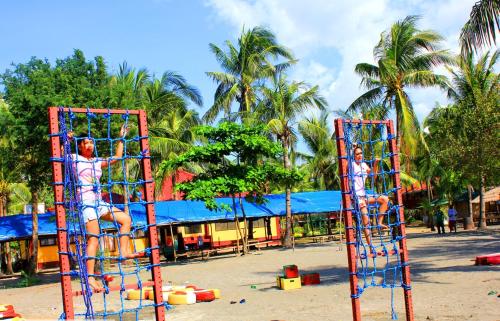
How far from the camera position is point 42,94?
19.8m

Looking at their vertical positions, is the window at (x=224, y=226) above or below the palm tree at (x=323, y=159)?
below

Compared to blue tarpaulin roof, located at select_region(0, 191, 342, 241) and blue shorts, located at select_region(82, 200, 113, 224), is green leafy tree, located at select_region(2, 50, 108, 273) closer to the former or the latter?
blue tarpaulin roof, located at select_region(0, 191, 342, 241)

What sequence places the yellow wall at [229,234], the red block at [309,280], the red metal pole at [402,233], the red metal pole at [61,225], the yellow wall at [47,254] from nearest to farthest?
the red metal pole at [61,225]
the red metal pole at [402,233]
the red block at [309,280]
the yellow wall at [47,254]
the yellow wall at [229,234]

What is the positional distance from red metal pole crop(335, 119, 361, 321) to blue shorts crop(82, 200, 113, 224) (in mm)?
3140

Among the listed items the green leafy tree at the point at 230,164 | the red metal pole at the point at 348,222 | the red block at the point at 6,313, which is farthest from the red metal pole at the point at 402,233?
the green leafy tree at the point at 230,164

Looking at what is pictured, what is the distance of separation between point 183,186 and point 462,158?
492 inches

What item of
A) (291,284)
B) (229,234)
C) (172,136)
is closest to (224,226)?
(229,234)

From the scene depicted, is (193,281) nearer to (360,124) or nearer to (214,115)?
(360,124)

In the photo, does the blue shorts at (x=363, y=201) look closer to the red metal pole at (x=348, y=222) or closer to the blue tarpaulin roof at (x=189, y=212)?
the red metal pole at (x=348, y=222)

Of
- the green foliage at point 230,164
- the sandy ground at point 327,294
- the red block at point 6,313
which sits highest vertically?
the green foliage at point 230,164

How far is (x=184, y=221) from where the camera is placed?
93.8 ft

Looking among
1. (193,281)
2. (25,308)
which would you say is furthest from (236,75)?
Result: (25,308)

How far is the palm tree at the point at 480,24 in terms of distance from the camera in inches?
516

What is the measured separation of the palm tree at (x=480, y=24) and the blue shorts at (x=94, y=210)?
34.8 ft
